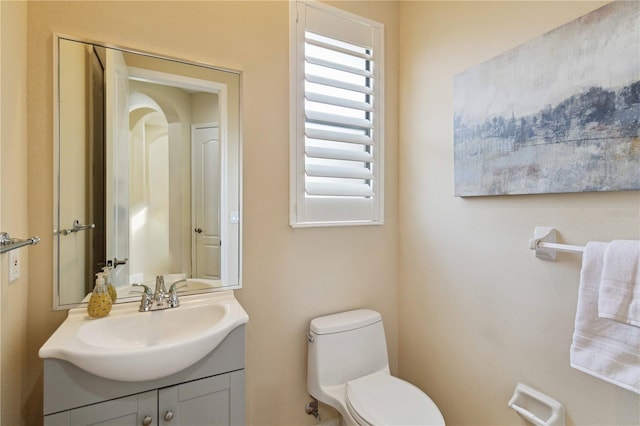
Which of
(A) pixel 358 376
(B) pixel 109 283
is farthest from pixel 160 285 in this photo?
(A) pixel 358 376

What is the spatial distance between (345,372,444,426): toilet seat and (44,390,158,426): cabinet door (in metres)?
0.80

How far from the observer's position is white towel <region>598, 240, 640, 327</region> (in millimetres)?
897

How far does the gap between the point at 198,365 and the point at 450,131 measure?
1558 millimetres

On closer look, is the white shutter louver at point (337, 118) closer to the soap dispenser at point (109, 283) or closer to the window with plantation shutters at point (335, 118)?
the window with plantation shutters at point (335, 118)

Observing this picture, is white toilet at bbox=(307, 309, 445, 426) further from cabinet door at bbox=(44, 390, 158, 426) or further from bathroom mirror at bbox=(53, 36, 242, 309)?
cabinet door at bbox=(44, 390, 158, 426)

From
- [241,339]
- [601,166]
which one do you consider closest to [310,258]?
[241,339]

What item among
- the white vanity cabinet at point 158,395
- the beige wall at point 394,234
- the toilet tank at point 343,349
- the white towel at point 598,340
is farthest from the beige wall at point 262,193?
the white towel at point 598,340

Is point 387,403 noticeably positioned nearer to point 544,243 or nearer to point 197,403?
point 197,403

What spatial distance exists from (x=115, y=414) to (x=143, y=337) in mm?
283

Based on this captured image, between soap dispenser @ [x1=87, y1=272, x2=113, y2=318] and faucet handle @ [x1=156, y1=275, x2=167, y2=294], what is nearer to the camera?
soap dispenser @ [x1=87, y1=272, x2=113, y2=318]

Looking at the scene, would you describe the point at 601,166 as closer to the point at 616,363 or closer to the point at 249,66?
the point at 616,363

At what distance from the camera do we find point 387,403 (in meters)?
1.36

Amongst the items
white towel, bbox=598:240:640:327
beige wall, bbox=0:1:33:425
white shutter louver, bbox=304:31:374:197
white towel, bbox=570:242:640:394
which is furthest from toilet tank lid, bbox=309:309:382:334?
beige wall, bbox=0:1:33:425

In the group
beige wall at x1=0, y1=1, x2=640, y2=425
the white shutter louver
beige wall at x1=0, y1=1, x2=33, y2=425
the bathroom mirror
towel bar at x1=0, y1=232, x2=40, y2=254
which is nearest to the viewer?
towel bar at x1=0, y1=232, x2=40, y2=254
